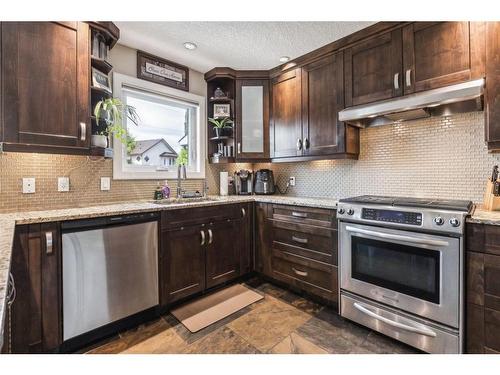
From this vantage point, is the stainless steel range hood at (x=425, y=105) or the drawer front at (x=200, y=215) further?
the drawer front at (x=200, y=215)

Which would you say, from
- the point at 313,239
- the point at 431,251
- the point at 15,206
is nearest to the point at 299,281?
the point at 313,239

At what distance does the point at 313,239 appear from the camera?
235cm

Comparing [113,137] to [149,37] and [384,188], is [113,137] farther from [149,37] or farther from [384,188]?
[384,188]

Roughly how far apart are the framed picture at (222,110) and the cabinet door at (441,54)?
1854mm

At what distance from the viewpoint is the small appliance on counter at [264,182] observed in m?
3.21

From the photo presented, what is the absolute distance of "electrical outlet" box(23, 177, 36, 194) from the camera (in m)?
1.95

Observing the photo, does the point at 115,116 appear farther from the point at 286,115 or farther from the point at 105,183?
the point at 286,115

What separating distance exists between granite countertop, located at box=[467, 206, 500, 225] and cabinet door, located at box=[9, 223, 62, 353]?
2.53 m

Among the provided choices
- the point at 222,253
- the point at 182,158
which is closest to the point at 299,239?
the point at 222,253

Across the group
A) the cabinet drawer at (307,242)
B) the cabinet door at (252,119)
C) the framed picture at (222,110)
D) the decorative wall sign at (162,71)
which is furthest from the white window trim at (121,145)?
the cabinet drawer at (307,242)

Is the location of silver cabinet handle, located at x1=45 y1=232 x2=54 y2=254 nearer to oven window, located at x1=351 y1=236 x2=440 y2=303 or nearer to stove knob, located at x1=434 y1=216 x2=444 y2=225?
oven window, located at x1=351 y1=236 x2=440 y2=303

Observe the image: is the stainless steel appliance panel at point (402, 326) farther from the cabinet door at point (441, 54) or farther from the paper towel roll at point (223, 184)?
the paper towel roll at point (223, 184)

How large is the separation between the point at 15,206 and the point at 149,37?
177 centimetres

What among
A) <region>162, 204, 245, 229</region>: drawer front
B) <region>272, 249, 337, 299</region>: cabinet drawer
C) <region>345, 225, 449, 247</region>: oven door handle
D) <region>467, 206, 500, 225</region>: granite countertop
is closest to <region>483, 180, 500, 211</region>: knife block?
<region>467, 206, 500, 225</region>: granite countertop
